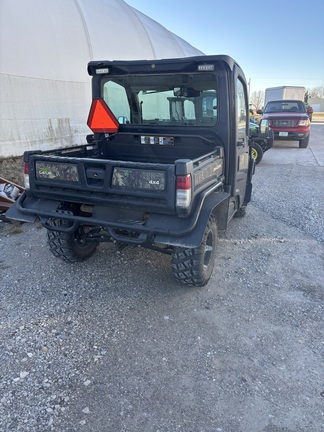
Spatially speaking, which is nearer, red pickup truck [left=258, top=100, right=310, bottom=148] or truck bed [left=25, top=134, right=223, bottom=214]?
truck bed [left=25, top=134, right=223, bottom=214]

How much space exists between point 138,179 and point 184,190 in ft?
1.49

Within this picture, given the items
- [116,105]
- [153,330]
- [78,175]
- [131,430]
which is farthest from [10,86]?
[131,430]

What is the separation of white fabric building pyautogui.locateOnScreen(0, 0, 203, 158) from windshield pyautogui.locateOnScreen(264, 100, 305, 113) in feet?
25.2

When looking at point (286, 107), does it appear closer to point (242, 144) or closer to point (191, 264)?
point (242, 144)

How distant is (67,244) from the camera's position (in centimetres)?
380

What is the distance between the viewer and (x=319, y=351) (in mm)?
2699

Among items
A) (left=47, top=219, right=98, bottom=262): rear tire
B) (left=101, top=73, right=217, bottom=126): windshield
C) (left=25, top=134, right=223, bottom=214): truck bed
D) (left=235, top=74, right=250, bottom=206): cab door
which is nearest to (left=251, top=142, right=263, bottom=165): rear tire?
(left=235, top=74, right=250, bottom=206): cab door

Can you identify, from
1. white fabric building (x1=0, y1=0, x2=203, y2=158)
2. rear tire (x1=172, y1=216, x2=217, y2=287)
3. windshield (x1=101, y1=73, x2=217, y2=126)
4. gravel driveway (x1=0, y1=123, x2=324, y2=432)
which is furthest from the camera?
white fabric building (x1=0, y1=0, x2=203, y2=158)

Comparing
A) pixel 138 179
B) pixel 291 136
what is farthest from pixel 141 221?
pixel 291 136

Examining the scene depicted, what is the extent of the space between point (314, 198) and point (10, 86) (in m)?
7.16

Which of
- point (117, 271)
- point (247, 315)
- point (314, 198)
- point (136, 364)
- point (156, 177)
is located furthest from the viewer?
point (314, 198)

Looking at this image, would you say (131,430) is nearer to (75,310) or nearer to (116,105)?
(75,310)

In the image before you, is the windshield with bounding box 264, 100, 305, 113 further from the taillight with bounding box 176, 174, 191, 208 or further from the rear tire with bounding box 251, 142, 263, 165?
the taillight with bounding box 176, 174, 191, 208

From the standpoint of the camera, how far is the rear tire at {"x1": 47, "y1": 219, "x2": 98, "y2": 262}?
148 inches
